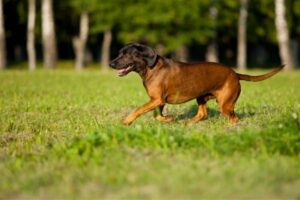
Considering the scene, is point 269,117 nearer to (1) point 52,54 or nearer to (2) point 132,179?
(2) point 132,179

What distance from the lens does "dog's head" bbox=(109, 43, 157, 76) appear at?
10.5 metres

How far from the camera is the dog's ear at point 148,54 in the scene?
10.5 m

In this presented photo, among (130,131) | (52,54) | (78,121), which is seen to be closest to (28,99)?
(78,121)

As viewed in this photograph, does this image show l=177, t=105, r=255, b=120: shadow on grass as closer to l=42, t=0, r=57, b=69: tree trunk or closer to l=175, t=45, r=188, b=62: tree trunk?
l=42, t=0, r=57, b=69: tree trunk

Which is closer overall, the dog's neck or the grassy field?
the grassy field

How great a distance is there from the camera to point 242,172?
7.00 metres

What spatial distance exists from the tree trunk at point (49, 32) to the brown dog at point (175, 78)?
26200 mm

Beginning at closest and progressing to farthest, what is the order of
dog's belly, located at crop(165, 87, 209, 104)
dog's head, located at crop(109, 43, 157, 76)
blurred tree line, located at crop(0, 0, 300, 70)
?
1. dog's head, located at crop(109, 43, 157, 76)
2. dog's belly, located at crop(165, 87, 209, 104)
3. blurred tree line, located at crop(0, 0, 300, 70)

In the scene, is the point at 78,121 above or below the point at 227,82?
below

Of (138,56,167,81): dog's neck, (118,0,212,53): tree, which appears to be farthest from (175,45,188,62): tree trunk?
(138,56,167,81): dog's neck

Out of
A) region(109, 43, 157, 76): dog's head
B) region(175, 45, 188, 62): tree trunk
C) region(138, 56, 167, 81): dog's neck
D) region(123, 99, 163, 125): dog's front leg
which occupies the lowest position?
region(175, 45, 188, 62): tree trunk

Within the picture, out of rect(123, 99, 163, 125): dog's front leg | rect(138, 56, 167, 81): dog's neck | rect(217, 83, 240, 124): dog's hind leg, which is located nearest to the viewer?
rect(123, 99, 163, 125): dog's front leg

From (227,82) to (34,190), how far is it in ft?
16.5

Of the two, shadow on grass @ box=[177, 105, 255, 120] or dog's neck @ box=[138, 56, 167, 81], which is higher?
dog's neck @ box=[138, 56, 167, 81]
